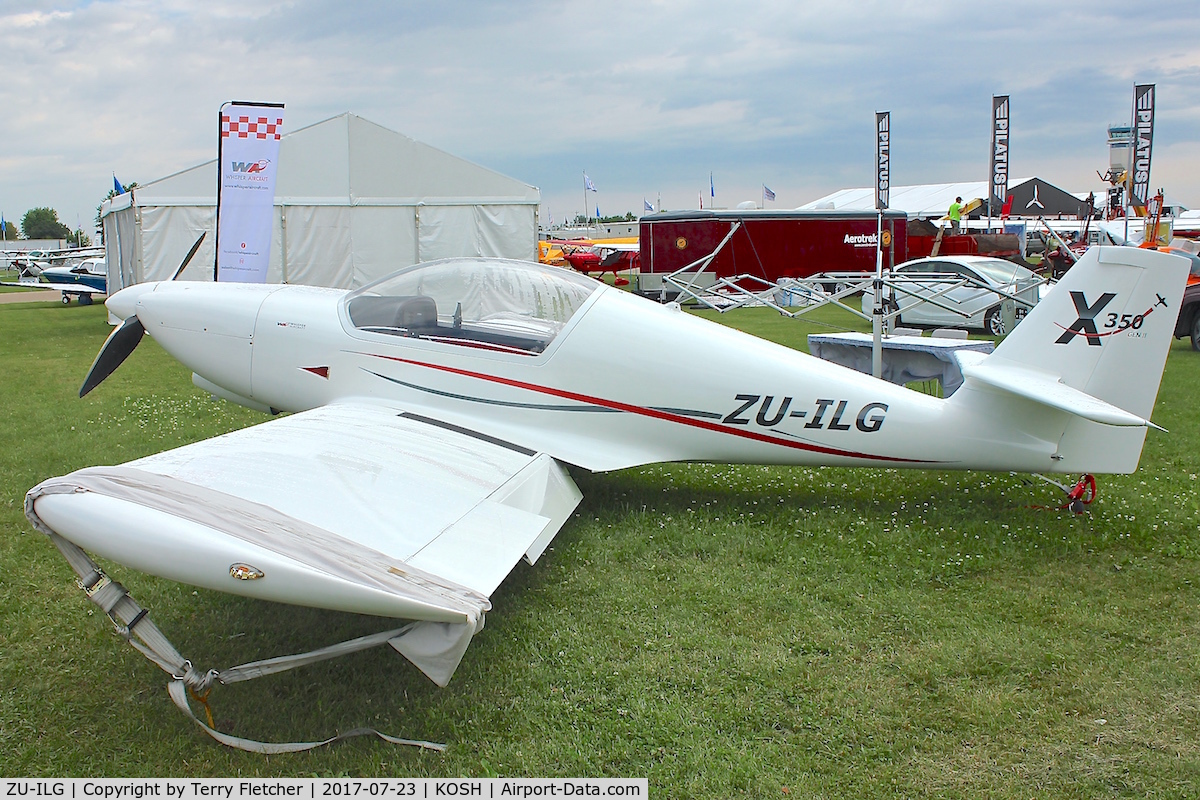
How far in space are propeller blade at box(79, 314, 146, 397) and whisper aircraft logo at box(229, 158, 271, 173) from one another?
5.73 metres

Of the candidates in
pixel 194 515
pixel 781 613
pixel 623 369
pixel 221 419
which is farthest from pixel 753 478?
pixel 221 419

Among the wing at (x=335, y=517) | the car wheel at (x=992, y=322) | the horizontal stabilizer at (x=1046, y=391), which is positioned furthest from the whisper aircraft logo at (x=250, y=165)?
the car wheel at (x=992, y=322)

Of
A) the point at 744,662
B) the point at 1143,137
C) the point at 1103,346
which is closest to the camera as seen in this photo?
the point at 744,662

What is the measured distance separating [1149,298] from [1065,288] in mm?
403

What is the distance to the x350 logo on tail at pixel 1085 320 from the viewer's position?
4.70 metres

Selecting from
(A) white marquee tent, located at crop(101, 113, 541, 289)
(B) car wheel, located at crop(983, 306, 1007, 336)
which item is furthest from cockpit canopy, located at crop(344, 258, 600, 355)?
(B) car wheel, located at crop(983, 306, 1007, 336)

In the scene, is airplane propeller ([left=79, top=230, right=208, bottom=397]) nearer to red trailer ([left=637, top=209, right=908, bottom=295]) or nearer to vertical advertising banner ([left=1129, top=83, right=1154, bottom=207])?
red trailer ([left=637, top=209, right=908, bottom=295])

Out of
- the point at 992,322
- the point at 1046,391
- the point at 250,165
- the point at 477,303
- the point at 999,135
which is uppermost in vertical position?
the point at 999,135

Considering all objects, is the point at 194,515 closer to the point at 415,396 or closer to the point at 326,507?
the point at 326,507

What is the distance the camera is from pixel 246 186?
11.6 meters

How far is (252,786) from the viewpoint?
9.16 feet

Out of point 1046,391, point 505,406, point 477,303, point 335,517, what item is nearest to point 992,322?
point 1046,391

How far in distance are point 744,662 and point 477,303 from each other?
2.99m

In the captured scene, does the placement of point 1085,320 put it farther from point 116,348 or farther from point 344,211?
point 344,211
